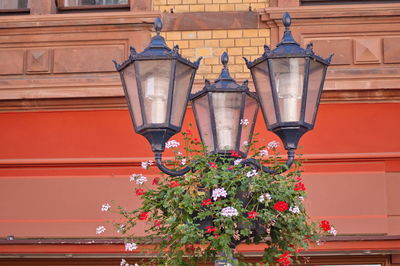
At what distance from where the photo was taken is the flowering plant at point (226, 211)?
14.8 ft

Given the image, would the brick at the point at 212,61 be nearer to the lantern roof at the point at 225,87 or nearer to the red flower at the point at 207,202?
the lantern roof at the point at 225,87

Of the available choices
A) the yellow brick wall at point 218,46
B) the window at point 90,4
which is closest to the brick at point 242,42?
the yellow brick wall at point 218,46

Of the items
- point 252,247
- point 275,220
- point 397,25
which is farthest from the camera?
point 397,25

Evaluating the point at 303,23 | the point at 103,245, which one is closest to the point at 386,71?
the point at 303,23

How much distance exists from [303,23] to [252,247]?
2318 mm

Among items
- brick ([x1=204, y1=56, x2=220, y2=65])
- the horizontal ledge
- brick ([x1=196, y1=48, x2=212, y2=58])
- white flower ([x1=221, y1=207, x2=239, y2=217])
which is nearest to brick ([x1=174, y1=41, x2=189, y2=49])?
brick ([x1=196, y1=48, x2=212, y2=58])

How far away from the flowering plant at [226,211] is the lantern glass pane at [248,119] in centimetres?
35

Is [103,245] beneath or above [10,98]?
beneath

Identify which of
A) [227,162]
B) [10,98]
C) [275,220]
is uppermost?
[10,98]

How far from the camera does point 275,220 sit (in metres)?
4.66

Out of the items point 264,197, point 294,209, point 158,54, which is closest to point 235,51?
point 158,54

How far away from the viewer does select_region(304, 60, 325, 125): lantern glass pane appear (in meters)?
4.87

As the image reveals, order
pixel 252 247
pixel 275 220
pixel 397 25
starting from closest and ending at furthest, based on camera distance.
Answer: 1. pixel 275 220
2. pixel 252 247
3. pixel 397 25

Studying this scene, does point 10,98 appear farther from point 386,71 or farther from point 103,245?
point 386,71
